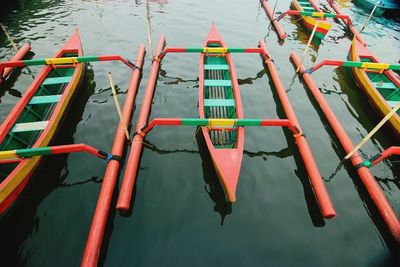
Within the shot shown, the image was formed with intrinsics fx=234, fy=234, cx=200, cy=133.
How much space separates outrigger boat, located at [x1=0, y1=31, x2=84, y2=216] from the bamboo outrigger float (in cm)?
251

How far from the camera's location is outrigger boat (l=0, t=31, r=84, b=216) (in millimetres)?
5776

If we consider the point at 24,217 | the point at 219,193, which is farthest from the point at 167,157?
the point at 24,217

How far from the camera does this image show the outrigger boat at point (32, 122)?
5.78 meters

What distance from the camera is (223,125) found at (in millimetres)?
6773

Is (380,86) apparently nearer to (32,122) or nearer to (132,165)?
(132,165)

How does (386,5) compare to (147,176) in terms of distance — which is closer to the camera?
(147,176)

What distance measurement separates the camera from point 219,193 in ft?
21.6

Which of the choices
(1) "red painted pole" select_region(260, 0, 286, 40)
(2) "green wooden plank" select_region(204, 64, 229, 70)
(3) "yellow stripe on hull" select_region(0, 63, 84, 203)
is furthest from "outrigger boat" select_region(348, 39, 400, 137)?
(3) "yellow stripe on hull" select_region(0, 63, 84, 203)

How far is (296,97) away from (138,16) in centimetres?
1295

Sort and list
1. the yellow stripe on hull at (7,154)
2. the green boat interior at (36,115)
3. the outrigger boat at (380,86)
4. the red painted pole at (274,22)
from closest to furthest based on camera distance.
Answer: the yellow stripe on hull at (7,154), the green boat interior at (36,115), the outrigger boat at (380,86), the red painted pole at (274,22)

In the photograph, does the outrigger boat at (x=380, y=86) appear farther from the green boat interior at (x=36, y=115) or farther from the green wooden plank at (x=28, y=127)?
the green boat interior at (x=36, y=115)

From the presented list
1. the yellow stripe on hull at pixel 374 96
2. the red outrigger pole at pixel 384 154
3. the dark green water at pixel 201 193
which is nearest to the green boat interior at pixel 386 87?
the yellow stripe on hull at pixel 374 96

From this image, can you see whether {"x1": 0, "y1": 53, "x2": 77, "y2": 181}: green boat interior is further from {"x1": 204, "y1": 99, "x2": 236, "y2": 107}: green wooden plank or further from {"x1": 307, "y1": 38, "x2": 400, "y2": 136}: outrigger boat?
{"x1": 307, "y1": 38, "x2": 400, "y2": 136}: outrigger boat

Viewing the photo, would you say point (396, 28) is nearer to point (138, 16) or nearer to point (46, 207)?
point (138, 16)
